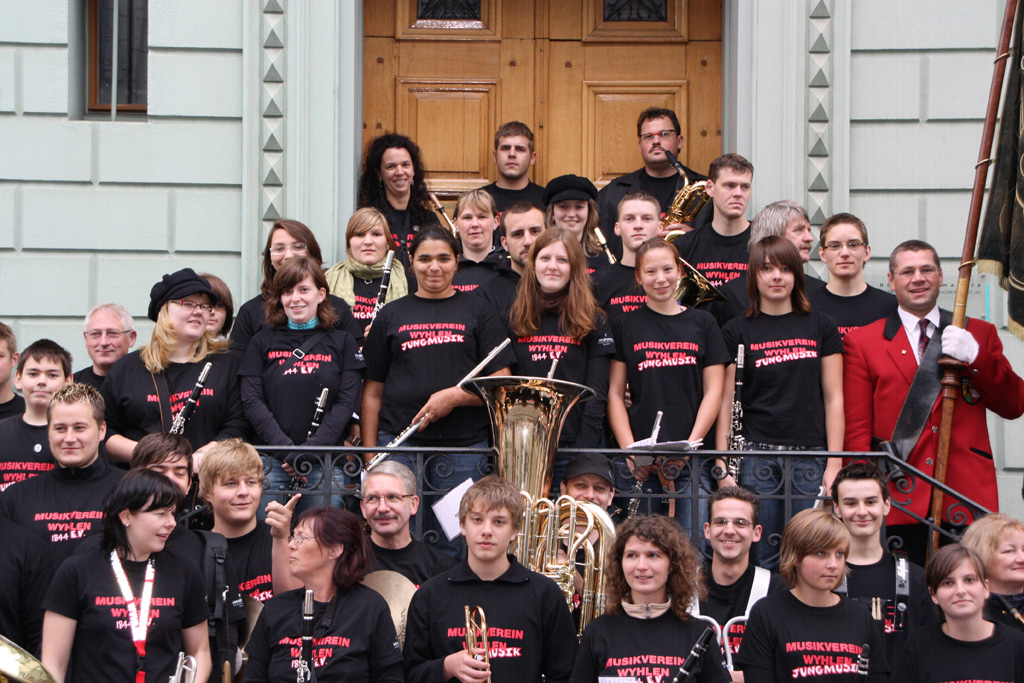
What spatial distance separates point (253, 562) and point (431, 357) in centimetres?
156

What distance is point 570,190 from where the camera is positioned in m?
8.12

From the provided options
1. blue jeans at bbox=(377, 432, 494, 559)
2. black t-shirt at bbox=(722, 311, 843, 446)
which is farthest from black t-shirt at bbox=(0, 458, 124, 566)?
black t-shirt at bbox=(722, 311, 843, 446)

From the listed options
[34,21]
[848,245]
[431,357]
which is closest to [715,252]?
[848,245]

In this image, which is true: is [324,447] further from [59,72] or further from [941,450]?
[59,72]

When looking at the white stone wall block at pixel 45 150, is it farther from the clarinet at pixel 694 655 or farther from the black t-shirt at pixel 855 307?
the clarinet at pixel 694 655

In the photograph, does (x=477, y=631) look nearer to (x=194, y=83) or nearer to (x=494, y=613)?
(x=494, y=613)

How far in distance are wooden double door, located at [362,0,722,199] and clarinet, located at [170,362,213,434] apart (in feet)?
11.9

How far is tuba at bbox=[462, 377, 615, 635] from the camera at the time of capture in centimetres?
597

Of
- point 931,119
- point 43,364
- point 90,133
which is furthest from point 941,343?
point 90,133

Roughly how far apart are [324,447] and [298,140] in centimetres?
335

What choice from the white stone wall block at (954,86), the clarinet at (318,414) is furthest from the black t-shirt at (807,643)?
the white stone wall block at (954,86)

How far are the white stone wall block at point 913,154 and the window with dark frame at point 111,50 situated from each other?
5.20 m

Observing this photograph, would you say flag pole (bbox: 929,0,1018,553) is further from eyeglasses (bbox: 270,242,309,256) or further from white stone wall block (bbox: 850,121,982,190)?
eyeglasses (bbox: 270,242,309,256)

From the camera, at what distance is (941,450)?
21.9ft
